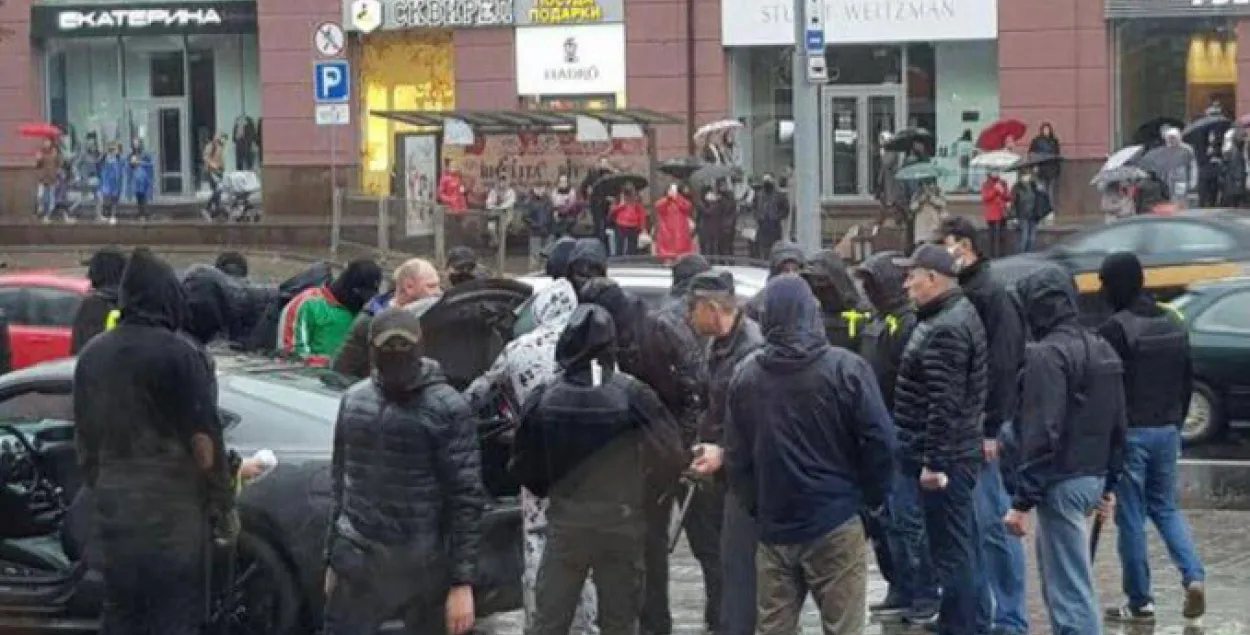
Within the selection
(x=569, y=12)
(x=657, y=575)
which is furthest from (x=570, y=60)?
(x=657, y=575)

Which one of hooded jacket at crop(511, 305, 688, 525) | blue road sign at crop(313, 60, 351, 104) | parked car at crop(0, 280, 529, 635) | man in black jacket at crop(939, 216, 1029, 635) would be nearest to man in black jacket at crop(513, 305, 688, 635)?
hooded jacket at crop(511, 305, 688, 525)

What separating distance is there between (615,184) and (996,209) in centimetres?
542

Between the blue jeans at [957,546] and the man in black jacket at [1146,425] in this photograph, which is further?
the man in black jacket at [1146,425]

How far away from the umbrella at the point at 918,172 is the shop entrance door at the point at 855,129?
5.93 metres

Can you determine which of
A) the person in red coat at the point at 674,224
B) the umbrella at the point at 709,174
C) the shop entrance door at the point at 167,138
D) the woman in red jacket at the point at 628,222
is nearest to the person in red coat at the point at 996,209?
the umbrella at the point at 709,174

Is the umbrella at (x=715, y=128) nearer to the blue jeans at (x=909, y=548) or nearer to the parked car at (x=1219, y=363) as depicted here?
the parked car at (x=1219, y=363)

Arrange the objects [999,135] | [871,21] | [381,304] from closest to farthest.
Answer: [381,304]
[999,135]
[871,21]

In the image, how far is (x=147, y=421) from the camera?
852 cm

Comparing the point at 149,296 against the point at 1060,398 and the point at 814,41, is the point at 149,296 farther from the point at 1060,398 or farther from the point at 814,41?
the point at 814,41

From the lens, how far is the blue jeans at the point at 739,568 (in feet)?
31.2

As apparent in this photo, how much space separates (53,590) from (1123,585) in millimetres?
5146

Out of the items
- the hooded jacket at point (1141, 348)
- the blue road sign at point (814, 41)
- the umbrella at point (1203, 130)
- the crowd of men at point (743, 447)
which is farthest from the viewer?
the umbrella at point (1203, 130)

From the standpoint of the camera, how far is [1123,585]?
11523 millimetres

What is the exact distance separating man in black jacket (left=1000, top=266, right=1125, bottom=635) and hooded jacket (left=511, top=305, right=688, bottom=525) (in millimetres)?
1866
